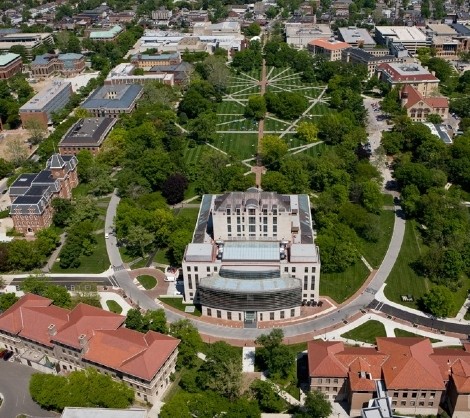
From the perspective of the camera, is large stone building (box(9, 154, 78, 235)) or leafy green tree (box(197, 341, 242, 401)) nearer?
leafy green tree (box(197, 341, 242, 401))

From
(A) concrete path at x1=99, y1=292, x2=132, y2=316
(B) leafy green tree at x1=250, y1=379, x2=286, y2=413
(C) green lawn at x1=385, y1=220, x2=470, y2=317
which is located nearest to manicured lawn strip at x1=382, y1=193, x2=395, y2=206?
(C) green lawn at x1=385, y1=220, x2=470, y2=317

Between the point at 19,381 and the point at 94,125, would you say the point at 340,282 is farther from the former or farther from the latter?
the point at 94,125

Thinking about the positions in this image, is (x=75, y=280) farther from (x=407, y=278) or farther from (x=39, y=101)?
(x=39, y=101)

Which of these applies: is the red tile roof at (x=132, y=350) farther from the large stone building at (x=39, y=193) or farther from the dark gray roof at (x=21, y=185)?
the dark gray roof at (x=21, y=185)

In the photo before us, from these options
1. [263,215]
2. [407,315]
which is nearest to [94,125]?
[263,215]

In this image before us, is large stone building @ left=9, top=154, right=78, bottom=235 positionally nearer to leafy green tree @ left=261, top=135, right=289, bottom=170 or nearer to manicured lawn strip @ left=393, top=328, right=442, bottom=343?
leafy green tree @ left=261, top=135, right=289, bottom=170
